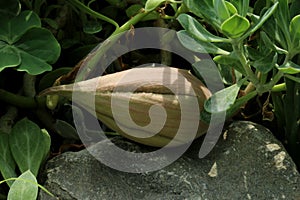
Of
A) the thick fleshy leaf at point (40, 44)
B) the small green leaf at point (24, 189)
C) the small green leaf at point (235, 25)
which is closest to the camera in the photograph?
the small green leaf at point (235, 25)

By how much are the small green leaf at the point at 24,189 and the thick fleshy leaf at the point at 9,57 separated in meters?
0.16

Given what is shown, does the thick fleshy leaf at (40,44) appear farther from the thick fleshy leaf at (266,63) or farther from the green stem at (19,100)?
the thick fleshy leaf at (266,63)

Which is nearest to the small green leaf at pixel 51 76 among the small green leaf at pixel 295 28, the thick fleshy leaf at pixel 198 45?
the thick fleshy leaf at pixel 198 45

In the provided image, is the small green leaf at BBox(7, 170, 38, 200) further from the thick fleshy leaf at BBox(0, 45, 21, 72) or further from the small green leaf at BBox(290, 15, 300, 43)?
the small green leaf at BBox(290, 15, 300, 43)

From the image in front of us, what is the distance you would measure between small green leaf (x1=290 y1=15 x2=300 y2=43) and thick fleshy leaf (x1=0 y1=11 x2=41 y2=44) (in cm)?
39

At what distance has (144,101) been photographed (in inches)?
35.5

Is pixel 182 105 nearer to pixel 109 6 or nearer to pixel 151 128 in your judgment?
pixel 151 128

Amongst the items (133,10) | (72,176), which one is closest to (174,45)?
(133,10)

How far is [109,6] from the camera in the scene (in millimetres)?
1150

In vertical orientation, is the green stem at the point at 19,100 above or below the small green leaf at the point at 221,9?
below

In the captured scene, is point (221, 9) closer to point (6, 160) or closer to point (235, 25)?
point (235, 25)

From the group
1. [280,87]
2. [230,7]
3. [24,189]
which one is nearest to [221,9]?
[230,7]

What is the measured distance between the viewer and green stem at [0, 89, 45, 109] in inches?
41.6

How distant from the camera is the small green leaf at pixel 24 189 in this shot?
0.86 meters
